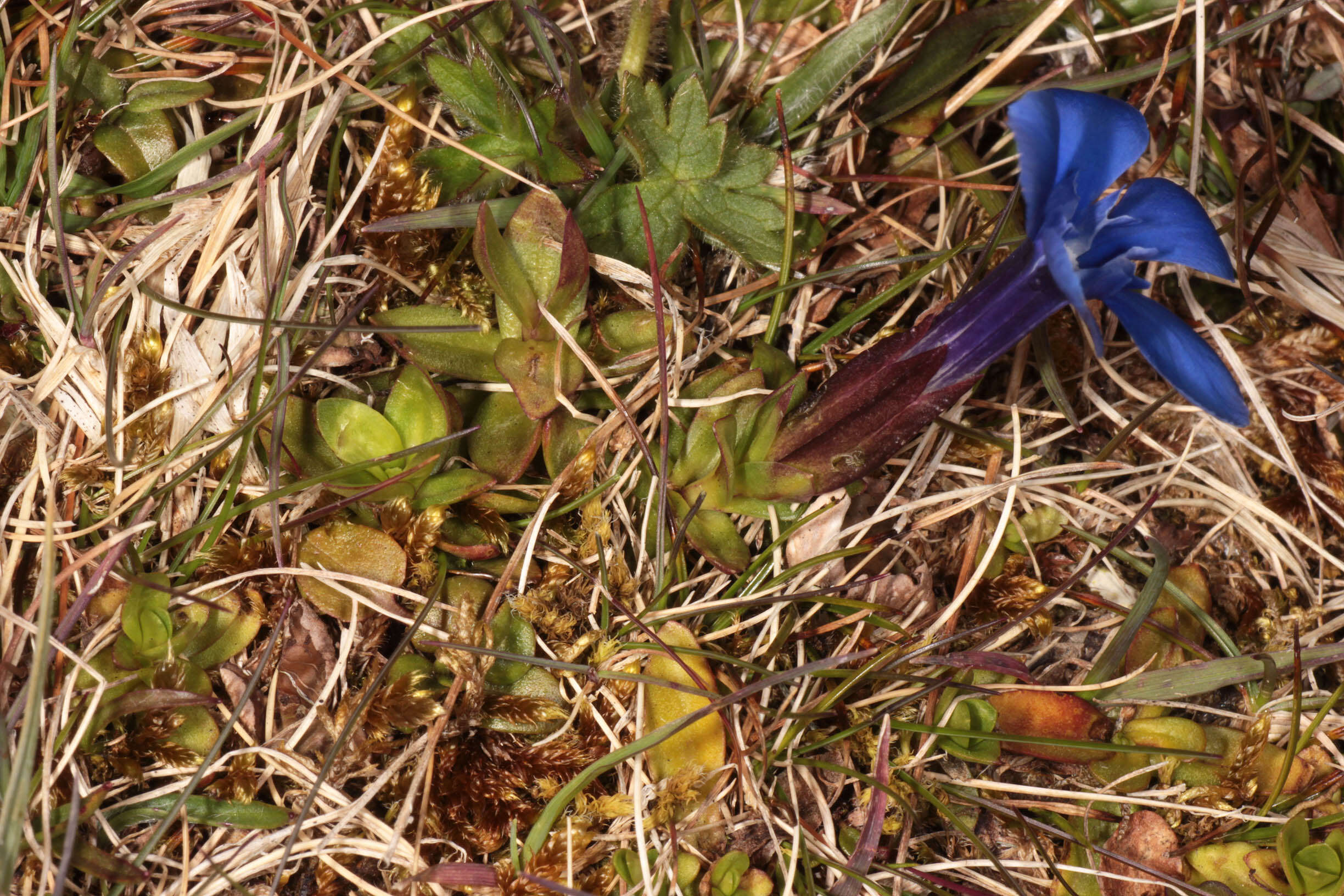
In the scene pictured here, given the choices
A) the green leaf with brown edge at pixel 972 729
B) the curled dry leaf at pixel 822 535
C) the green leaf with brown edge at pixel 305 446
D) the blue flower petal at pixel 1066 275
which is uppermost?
the blue flower petal at pixel 1066 275

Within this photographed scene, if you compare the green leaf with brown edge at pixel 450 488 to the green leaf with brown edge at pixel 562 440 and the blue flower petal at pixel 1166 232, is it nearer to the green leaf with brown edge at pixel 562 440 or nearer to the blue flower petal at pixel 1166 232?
the green leaf with brown edge at pixel 562 440

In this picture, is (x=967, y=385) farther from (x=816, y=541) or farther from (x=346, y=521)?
(x=346, y=521)

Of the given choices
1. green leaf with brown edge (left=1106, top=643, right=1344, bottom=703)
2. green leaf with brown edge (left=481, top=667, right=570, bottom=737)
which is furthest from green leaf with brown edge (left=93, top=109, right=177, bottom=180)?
green leaf with brown edge (left=1106, top=643, right=1344, bottom=703)

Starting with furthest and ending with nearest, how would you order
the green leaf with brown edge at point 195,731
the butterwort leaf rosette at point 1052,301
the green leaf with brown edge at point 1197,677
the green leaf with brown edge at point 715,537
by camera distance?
the green leaf with brown edge at point 1197,677, the green leaf with brown edge at point 715,537, the green leaf with brown edge at point 195,731, the butterwort leaf rosette at point 1052,301

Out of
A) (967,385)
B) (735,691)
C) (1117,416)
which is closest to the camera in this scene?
(967,385)

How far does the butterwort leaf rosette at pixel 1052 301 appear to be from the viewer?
4.25 feet

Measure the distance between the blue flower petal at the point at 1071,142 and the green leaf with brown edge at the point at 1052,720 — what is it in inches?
35.9

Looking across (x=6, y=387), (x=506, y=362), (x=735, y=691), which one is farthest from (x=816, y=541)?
(x=6, y=387)

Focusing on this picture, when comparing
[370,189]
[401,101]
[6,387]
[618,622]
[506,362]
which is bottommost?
[618,622]

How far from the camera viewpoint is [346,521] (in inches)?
65.6

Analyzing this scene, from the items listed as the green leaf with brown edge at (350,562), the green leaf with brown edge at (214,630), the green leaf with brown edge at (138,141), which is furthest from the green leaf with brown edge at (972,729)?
the green leaf with brown edge at (138,141)

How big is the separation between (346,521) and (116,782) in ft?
1.87

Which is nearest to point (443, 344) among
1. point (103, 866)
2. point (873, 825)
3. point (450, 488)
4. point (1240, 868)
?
point (450, 488)

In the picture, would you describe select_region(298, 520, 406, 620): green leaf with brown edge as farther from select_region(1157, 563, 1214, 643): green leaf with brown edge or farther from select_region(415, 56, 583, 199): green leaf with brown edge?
select_region(1157, 563, 1214, 643): green leaf with brown edge
